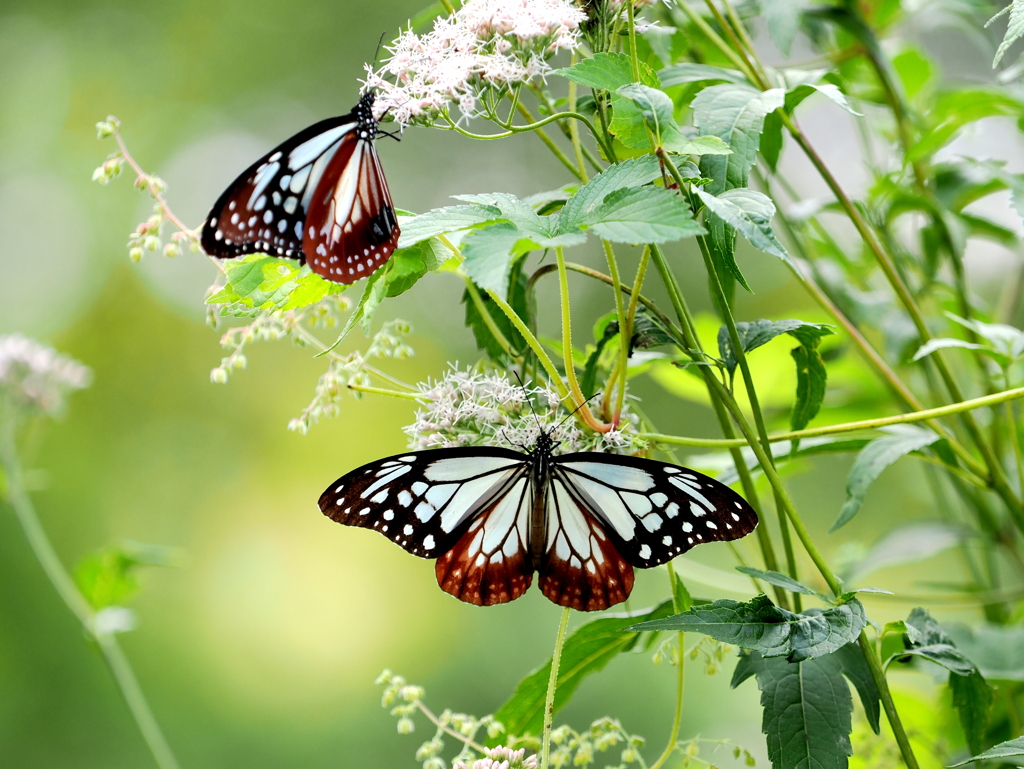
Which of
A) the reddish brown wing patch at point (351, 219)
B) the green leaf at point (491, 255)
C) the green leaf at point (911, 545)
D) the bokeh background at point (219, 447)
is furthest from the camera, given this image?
the bokeh background at point (219, 447)

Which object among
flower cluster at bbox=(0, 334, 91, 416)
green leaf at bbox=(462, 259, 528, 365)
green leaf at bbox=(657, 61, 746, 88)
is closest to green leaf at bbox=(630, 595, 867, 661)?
green leaf at bbox=(462, 259, 528, 365)

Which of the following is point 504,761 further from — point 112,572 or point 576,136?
point 112,572

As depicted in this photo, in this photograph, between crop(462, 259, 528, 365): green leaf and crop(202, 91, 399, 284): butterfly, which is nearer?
crop(202, 91, 399, 284): butterfly

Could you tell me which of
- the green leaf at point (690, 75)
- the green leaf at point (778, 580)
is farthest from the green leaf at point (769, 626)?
the green leaf at point (690, 75)

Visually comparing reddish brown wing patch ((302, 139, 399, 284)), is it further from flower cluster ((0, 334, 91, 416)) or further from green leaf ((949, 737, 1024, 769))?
flower cluster ((0, 334, 91, 416))

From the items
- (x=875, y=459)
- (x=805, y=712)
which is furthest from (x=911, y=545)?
(x=805, y=712)

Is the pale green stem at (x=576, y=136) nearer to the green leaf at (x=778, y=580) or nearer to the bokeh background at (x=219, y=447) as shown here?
the green leaf at (x=778, y=580)

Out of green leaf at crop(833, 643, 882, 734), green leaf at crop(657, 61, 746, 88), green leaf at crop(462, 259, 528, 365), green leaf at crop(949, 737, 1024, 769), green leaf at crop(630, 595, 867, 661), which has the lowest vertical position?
green leaf at crop(949, 737, 1024, 769)
